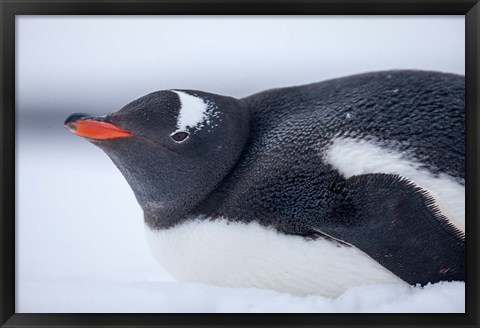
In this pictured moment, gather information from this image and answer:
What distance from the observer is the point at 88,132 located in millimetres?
1568

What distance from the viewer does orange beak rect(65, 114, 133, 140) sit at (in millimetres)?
1564

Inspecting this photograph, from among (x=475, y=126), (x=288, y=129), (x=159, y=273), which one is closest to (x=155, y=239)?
(x=159, y=273)

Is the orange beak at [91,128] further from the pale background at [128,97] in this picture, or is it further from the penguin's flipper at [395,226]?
the penguin's flipper at [395,226]

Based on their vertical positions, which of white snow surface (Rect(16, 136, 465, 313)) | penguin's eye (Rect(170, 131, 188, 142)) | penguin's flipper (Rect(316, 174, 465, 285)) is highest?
penguin's eye (Rect(170, 131, 188, 142))

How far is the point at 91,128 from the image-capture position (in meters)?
1.57

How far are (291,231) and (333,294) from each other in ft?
0.64

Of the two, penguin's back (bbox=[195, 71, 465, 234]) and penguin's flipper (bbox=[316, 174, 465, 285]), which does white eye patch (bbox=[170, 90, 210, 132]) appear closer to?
penguin's back (bbox=[195, 71, 465, 234])

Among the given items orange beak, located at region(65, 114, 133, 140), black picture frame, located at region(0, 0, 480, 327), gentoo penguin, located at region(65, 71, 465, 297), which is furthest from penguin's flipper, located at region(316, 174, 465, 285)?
orange beak, located at region(65, 114, 133, 140)

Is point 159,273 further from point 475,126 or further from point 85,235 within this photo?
point 475,126

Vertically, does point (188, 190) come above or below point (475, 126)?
below

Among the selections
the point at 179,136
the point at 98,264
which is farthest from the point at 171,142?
the point at 98,264

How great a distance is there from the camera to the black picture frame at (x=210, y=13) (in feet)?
5.42

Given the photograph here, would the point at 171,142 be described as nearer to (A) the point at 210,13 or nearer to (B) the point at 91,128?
(B) the point at 91,128

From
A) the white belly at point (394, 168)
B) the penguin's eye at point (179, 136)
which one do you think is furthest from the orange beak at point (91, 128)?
the white belly at point (394, 168)
